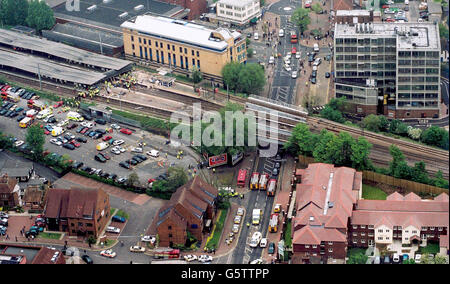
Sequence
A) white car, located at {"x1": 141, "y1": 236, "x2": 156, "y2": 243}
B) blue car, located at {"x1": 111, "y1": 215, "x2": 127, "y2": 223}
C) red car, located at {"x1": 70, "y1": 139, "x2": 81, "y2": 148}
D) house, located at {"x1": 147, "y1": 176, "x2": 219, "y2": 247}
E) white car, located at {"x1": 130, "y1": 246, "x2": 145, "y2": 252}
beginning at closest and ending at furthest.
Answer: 1. house, located at {"x1": 147, "y1": 176, "x2": 219, "y2": 247}
2. white car, located at {"x1": 130, "y1": 246, "x2": 145, "y2": 252}
3. white car, located at {"x1": 141, "y1": 236, "x2": 156, "y2": 243}
4. blue car, located at {"x1": 111, "y1": 215, "x2": 127, "y2": 223}
5. red car, located at {"x1": 70, "y1": 139, "x2": 81, "y2": 148}

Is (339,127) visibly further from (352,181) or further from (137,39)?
(137,39)

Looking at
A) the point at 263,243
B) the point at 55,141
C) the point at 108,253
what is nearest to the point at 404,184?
the point at 263,243

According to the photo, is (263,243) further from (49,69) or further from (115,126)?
(49,69)

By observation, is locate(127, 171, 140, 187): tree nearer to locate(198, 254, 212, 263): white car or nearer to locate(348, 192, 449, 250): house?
locate(198, 254, 212, 263): white car

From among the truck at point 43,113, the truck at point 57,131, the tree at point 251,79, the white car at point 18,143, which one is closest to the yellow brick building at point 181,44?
the tree at point 251,79

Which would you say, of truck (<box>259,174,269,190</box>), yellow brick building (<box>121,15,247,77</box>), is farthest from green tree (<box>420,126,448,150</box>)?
yellow brick building (<box>121,15,247,77</box>)

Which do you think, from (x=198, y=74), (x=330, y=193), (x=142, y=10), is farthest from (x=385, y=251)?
(x=142, y=10)

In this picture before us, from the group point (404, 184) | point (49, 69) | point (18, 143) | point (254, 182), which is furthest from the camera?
point (49, 69)
